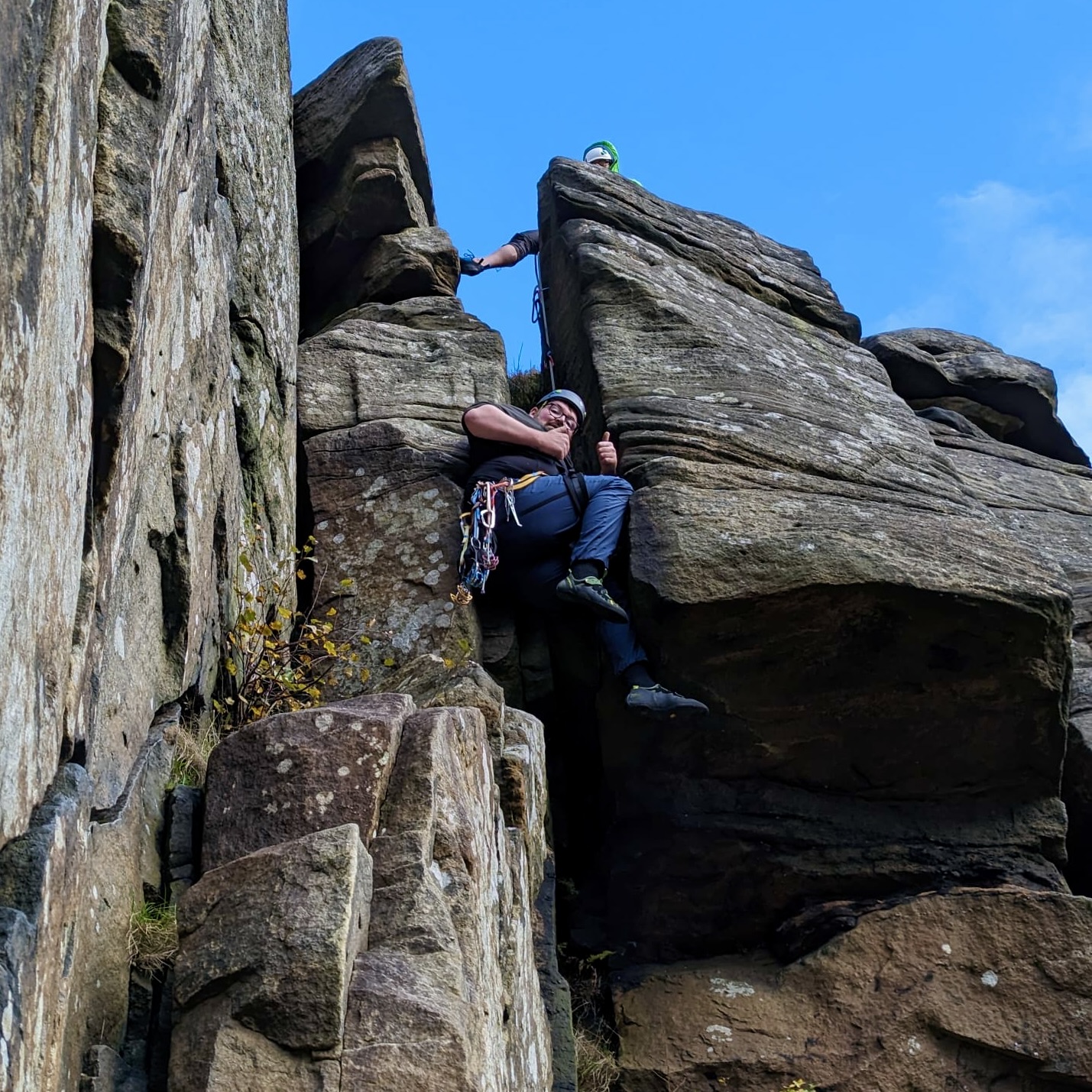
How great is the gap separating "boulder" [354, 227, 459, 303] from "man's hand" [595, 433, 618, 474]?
9.90 feet

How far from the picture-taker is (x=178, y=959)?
364cm

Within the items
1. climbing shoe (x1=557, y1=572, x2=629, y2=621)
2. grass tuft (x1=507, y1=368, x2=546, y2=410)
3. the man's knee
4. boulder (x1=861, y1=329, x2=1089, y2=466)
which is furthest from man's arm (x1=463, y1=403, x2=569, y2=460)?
boulder (x1=861, y1=329, x2=1089, y2=466)

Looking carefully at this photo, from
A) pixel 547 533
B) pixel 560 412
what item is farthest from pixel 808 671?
pixel 560 412

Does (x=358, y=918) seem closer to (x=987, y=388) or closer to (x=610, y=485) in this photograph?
(x=610, y=485)

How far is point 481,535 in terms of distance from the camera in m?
7.32

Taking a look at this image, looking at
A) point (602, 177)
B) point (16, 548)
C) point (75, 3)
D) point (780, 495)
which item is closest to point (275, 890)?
point (16, 548)

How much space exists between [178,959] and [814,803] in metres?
4.40

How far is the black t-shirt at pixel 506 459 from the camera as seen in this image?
7645 millimetres

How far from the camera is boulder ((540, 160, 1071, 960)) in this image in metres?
6.63

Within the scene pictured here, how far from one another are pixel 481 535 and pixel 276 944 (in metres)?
3.99

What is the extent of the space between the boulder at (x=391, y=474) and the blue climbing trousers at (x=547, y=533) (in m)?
0.31

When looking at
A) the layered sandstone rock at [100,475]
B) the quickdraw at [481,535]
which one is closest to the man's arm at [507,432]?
the quickdraw at [481,535]

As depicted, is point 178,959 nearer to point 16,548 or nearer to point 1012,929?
point 16,548

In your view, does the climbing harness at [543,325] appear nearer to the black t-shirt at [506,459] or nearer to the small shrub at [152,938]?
the black t-shirt at [506,459]
